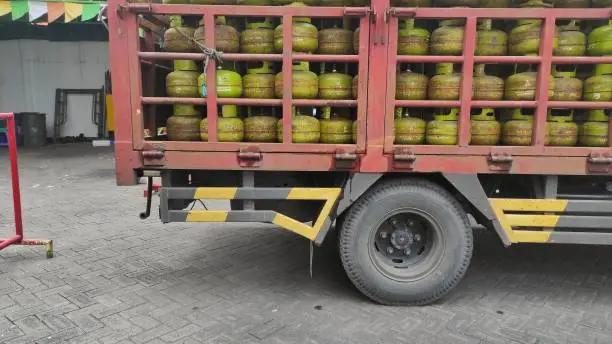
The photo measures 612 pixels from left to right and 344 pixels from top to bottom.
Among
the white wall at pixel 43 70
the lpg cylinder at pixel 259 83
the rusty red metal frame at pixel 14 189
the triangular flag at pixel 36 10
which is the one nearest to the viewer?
the lpg cylinder at pixel 259 83

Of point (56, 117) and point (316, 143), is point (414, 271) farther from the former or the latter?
point (56, 117)

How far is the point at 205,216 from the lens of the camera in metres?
3.59

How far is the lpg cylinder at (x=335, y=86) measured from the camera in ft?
11.4

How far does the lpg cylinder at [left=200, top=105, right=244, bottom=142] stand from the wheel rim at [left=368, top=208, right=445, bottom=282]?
131 centimetres

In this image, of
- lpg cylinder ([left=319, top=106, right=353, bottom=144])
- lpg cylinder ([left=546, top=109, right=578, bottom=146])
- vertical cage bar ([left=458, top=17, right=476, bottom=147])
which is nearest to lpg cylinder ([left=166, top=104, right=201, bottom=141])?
lpg cylinder ([left=319, top=106, right=353, bottom=144])

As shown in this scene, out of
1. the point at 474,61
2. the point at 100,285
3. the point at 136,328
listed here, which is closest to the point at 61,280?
the point at 100,285

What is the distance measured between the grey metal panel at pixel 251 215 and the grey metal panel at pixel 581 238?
2.16m

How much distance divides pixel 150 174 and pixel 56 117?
13541 mm

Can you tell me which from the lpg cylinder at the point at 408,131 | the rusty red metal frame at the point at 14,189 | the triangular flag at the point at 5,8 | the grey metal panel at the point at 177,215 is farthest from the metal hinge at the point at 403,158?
the triangular flag at the point at 5,8

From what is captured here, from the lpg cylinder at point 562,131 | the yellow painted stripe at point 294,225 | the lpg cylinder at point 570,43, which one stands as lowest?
the yellow painted stripe at point 294,225

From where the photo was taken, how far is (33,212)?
21.5 feet

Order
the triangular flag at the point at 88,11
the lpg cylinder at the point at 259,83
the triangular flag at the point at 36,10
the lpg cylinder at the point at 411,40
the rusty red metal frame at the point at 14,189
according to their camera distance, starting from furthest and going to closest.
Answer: the triangular flag at the point at 88,11 < the triangular flag at the point at 36,10 < the rusty red metal frame at the point at 14,189 < the lpg cylinder at the point at 259,83 < the lpg cylinder at the point at 411,40

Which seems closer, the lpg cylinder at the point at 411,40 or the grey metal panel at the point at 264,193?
the lpg cylinder at the point at 411,40

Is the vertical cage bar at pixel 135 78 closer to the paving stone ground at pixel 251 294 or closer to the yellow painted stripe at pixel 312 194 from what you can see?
the yellow painted stripe at pixel 312 194
